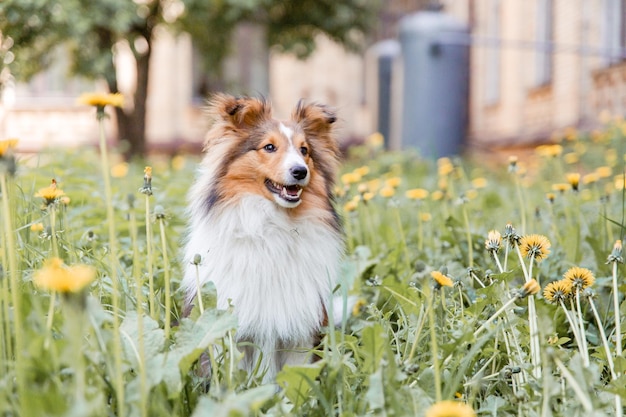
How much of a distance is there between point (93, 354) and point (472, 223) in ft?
10.0

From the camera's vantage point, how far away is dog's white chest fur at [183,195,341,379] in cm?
270

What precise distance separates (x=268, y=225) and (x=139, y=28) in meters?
8.52

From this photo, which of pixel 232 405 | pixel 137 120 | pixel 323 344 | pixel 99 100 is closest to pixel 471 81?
pixel 137 120

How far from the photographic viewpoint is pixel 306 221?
3.01 m

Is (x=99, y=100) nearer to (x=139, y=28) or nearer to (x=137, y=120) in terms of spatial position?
(x=139, y=28)

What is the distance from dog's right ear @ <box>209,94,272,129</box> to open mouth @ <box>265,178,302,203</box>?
33 centimetres

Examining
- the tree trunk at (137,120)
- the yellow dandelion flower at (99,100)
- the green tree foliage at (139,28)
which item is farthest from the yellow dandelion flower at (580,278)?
the tree trunk at (137,120)

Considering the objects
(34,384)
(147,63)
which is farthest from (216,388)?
(147,63)

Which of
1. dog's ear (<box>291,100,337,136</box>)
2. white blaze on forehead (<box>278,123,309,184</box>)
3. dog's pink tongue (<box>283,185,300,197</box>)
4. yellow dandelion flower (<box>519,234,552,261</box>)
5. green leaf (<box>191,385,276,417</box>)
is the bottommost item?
green leaf (<box>191,385,276,417</box>)

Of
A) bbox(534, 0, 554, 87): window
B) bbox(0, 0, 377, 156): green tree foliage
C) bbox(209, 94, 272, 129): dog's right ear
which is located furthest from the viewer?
bbox(534, 0, 554, 87): window

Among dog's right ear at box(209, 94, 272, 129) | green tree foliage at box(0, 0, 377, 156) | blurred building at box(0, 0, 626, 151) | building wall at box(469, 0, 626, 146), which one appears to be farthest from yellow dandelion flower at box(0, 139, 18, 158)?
building wall at box(469, 0, 626, 146)

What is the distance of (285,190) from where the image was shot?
307 cm

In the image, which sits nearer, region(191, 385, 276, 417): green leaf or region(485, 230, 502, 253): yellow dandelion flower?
region(191, 385, 276, 417): green leaf

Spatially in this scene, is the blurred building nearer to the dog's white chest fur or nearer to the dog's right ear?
the dog's right ear
